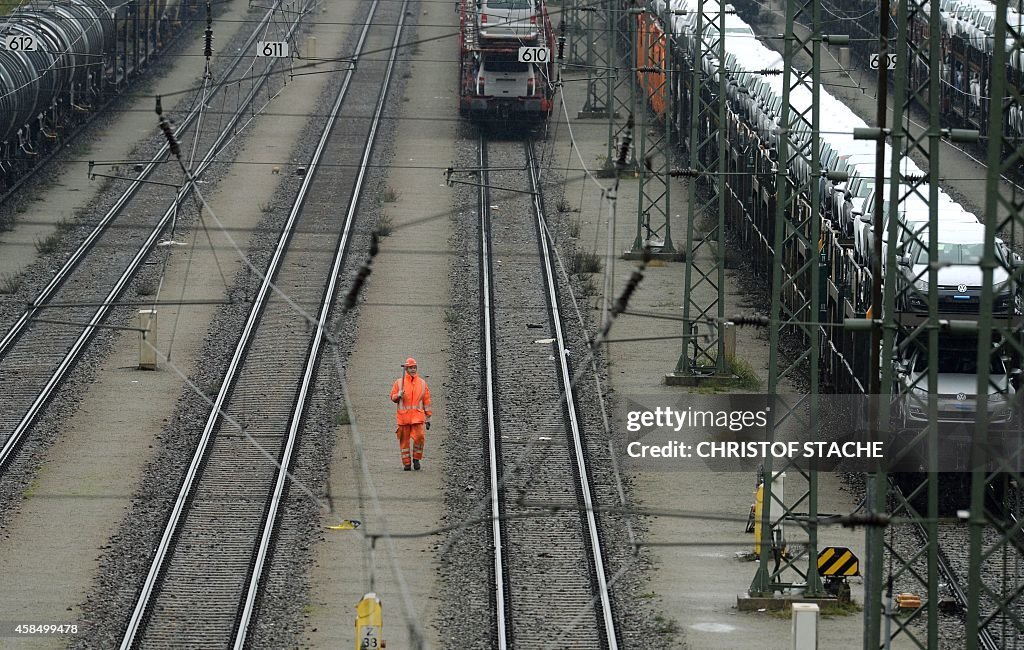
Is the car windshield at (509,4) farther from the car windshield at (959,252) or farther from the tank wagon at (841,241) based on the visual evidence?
the car windshield at (959,252)

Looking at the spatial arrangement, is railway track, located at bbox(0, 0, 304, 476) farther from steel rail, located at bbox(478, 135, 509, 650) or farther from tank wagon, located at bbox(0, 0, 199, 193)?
steel rail, located at bbox(478, 135, 509, 650)

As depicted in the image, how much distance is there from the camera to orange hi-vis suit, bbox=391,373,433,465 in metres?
20.7

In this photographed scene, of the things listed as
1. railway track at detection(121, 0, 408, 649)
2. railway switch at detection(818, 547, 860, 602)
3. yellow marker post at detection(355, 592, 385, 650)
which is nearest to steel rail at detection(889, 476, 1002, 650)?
railway switch at detection(818, 547, 860, 602)

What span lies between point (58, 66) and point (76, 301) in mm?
11736

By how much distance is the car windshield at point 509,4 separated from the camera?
1690 inches

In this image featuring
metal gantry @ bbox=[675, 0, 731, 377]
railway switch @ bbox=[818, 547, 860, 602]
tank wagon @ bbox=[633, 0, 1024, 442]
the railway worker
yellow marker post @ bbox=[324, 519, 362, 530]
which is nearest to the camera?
railway switch @ bbox=[818, 547, 860, 602]

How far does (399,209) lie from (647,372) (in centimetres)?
1154

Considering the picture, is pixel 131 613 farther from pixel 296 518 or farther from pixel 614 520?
pixel 614 520

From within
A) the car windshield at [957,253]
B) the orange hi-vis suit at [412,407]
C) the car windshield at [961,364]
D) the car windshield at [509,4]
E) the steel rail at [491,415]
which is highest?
the car windshield at [509,4]

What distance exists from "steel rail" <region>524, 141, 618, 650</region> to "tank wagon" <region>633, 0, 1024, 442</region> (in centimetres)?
326

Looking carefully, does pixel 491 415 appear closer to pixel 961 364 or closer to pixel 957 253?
pixel 961 364

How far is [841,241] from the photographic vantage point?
24375mm

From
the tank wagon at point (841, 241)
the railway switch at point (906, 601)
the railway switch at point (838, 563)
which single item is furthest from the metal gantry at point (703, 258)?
the railway switch at point (906, 601)

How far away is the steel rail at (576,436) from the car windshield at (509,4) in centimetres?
556
